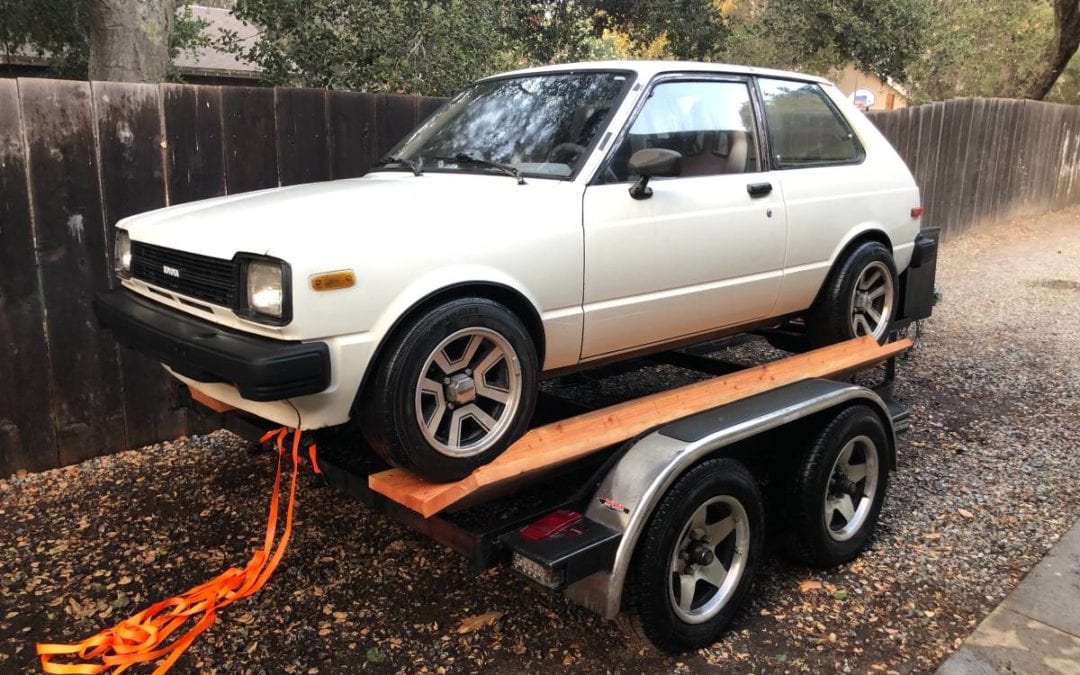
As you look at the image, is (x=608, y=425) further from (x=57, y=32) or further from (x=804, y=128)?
(x=57, y=32)

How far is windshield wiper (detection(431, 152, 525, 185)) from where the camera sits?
3502 millimetres

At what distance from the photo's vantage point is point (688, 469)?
3188mm

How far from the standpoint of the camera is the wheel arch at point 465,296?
112 inches

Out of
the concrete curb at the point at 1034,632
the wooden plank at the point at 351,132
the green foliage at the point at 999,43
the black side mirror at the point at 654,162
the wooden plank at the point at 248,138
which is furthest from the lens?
the green foliage at the point at 999,43

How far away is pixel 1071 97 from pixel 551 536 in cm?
3249

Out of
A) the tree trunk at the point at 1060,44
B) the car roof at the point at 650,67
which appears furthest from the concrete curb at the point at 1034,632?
the tree trunk at the point at 1060,44

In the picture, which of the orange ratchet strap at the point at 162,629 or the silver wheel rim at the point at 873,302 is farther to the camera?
the silver wheel rim at the point at 873,302

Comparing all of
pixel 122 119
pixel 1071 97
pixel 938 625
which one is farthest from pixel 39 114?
pixel 1071 97

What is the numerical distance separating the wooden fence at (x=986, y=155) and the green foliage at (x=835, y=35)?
103 inches

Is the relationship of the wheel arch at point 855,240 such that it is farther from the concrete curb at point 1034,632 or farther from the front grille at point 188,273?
the front grille at point 188,273

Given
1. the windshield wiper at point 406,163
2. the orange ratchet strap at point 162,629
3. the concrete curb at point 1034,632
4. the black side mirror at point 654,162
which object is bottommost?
the concrete curb at point 1034,632

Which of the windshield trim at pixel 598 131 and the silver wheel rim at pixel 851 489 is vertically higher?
the windshield trim at pixel 598 131

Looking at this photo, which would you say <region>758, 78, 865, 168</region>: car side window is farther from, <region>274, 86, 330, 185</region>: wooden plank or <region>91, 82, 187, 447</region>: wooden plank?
<region>91, 82, 187, 447</region>: wooden plank

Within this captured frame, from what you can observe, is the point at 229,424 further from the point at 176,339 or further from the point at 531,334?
the point at 531,334
